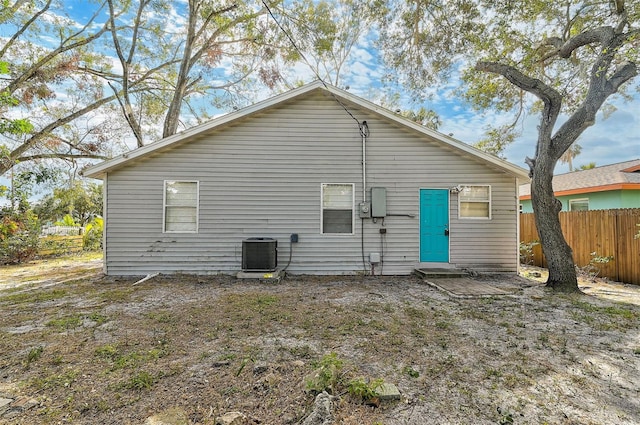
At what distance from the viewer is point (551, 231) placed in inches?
232

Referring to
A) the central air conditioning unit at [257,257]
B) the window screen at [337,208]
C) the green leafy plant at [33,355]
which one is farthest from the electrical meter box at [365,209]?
the green leafy plant at [33,355]

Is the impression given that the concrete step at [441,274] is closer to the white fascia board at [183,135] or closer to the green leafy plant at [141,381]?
the white fascia board at [183,135]

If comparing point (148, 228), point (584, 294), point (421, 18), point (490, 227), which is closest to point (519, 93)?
point (421, 18)

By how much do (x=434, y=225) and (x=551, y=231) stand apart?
2.31 metres

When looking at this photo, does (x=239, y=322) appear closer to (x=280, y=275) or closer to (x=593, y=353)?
(x=280, y=275)

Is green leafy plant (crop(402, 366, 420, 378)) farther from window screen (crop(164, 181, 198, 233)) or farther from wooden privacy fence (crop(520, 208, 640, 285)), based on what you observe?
wooden privacy fence (crop(520, 208, 640, 285))

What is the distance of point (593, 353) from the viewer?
308 cm

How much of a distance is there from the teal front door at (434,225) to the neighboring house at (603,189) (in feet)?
23.7

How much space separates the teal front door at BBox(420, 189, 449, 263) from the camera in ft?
23.8

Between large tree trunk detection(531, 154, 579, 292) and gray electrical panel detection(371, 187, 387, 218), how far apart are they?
10.2 feet

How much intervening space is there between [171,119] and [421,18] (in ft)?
33.3

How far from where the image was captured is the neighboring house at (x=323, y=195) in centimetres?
700

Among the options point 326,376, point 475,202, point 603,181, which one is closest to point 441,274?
point 475,202

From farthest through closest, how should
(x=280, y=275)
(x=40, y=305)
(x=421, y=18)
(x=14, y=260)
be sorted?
(x=14, y=260)
(x=421, y=18)
(x=280, y=275)
(x=40, y=305)
